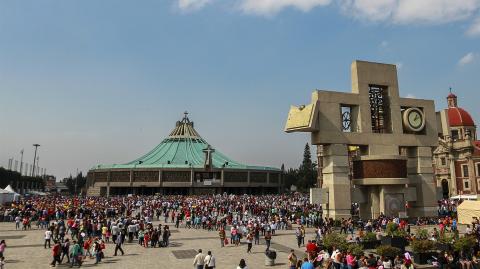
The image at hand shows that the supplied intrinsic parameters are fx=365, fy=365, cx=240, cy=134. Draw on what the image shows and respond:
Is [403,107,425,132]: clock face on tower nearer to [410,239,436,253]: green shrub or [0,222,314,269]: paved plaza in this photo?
[0,222,314,269]: paved plaza

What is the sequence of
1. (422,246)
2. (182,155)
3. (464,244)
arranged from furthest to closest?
(182,155), (464,244), (422,246)

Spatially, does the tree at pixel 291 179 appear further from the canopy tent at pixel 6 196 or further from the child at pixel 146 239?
the child at pixel 146 239

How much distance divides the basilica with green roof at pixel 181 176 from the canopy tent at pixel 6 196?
3523 centimetres

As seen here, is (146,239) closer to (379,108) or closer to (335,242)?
(335,242)

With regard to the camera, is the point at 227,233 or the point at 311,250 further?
the point at 227,233

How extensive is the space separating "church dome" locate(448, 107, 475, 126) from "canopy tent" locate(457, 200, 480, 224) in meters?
51.6

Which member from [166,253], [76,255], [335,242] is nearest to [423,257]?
[335,242]

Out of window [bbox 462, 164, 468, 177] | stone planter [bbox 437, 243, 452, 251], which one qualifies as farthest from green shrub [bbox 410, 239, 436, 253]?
window [bbox 462, 164, 468, 177]

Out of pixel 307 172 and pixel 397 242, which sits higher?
pixel 307 172

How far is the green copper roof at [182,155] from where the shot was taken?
7938 centimetres

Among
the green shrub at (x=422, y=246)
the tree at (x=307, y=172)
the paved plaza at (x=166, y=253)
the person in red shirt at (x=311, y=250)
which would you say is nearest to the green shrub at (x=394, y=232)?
the green shrub at (x=422, y=246)

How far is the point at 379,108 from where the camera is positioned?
32.7 m

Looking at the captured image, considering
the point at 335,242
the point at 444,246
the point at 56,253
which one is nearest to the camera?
the point at 56,253

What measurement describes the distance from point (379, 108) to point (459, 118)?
54.2 meters
